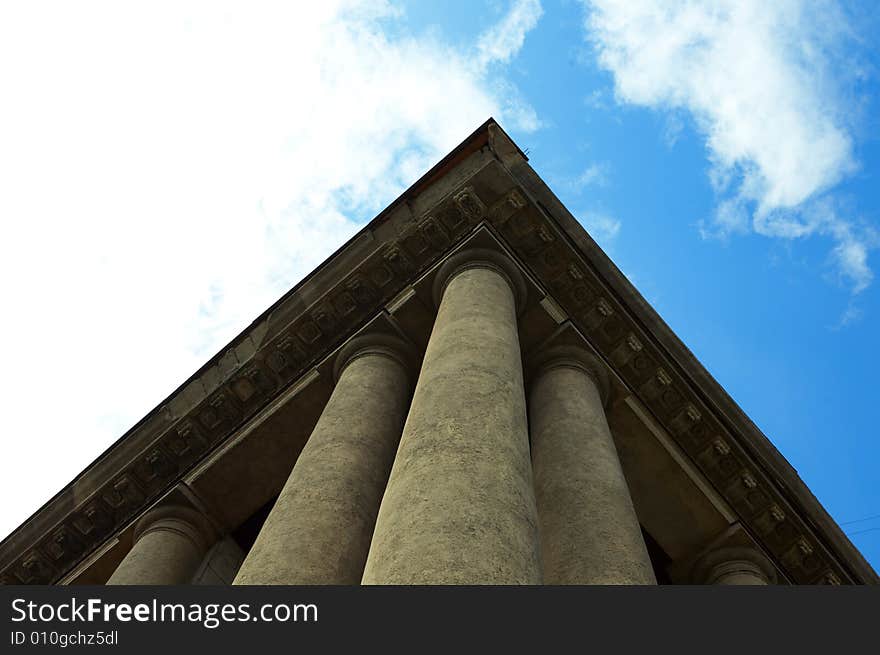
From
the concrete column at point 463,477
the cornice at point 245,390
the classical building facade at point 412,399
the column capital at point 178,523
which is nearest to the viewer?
the concrete column at point 463,477

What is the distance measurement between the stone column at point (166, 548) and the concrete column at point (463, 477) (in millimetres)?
5758

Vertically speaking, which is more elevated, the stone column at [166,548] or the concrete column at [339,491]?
the stone column at [166,548]

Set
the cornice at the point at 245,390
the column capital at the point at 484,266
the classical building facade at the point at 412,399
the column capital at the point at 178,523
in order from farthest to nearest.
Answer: the cornice at the point at 245,390 < the column capital at the point at 178,523 < the column capital at the point at 484,266 < the classical building facade at the point at 412,399

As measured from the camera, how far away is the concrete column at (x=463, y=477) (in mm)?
5809

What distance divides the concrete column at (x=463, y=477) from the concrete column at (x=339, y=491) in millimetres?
1397

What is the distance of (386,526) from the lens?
21.5 ft

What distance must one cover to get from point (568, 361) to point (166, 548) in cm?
661

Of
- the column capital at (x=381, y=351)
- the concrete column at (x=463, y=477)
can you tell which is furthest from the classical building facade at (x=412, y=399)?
the concrete column at (x=463, y=477)

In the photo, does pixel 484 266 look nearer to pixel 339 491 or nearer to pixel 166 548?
pixel 339 491

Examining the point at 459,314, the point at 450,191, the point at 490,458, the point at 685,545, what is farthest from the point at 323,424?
the point at 685,545

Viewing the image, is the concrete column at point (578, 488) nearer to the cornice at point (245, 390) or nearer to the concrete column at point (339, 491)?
the concrete column at point (339, 491)

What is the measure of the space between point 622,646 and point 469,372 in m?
4.42

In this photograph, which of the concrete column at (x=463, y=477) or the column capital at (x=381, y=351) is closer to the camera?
the concrete column at (x=463, y=477)

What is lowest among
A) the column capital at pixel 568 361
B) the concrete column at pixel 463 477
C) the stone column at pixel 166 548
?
the concrete column at pixel 463 477
